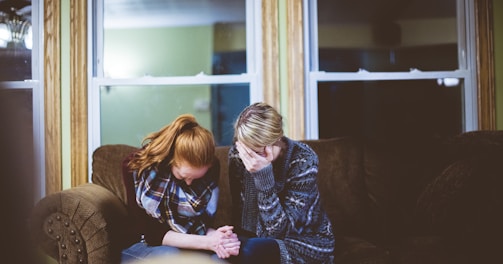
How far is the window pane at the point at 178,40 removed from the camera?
10.6 feet

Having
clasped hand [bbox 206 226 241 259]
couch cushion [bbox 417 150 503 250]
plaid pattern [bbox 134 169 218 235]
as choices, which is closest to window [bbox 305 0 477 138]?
couch cushion [bbox 417 150 503 250]

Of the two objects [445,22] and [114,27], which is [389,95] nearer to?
[445,22]

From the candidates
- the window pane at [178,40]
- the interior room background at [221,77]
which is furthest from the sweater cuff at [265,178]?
the window pane at [178,40]

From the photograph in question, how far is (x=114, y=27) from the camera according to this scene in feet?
10.8

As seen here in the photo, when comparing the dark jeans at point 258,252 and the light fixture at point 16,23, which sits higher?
the light fixture at point 16,23

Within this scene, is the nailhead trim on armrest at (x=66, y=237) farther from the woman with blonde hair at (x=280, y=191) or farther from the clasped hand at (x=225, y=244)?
the woman with blonde hair at (x=280, y=191)

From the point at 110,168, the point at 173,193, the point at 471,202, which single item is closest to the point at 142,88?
the point at 110,168

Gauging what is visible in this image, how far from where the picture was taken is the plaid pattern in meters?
1.89

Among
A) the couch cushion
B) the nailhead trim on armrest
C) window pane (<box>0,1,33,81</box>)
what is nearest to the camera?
the nailhead trim on armrest

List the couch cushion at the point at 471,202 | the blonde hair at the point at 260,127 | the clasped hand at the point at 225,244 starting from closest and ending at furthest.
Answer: the clasped hand at the point at 225,244 → the blonde hair at the point at 260,127 → the couch cushion at the point at 471,202

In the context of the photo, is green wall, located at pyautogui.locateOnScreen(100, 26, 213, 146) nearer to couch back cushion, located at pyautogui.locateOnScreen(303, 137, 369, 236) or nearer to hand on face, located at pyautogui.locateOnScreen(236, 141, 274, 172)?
couch back cushion, located at pyautogui.locateOnScreen(303, 137, 369, 236)

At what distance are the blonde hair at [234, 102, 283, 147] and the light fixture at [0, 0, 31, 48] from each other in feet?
5.97

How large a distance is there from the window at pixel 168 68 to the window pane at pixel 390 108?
1.75 feet

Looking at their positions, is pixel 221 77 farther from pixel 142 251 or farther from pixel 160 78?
pixel 142 251
